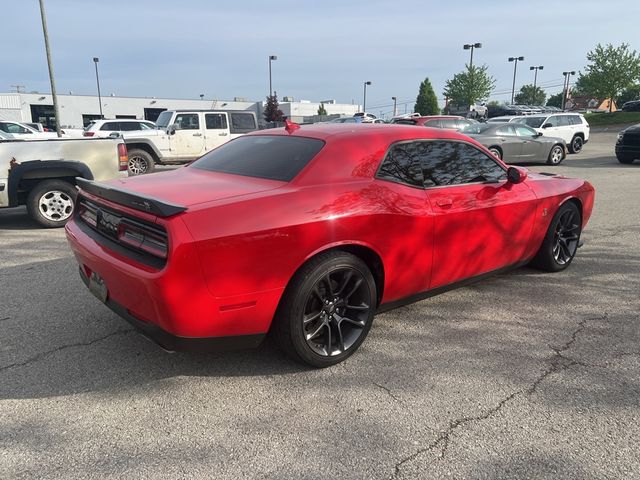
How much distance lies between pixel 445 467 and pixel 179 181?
8.01 ft

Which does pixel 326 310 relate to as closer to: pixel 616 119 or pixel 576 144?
pixel 576 144

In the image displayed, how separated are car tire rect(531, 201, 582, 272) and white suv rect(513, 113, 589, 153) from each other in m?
15.2

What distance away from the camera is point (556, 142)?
51.8 ft

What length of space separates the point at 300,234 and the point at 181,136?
12517mm

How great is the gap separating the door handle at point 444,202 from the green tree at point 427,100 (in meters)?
54.5

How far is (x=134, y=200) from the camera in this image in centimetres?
277

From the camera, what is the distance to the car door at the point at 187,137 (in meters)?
14.3

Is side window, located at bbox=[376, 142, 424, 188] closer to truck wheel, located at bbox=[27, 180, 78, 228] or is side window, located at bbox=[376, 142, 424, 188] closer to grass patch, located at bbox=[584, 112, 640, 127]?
truck wheel, located at bbox=[27, 180, 78, 228]

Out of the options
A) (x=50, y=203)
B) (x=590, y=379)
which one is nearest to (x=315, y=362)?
(x=590, y=379)

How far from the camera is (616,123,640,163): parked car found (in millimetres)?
15375

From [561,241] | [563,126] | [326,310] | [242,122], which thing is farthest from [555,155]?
[326,310]

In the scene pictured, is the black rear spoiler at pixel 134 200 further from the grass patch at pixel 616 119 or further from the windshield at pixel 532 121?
the grass patch at pixel 616 119

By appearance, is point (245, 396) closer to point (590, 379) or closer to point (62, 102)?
point (590, 379)

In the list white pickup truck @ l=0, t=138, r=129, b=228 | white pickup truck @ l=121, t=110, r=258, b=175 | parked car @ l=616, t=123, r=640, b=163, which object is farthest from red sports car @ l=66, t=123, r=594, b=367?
parked car @ l=616, t=123, r=640, b=163
